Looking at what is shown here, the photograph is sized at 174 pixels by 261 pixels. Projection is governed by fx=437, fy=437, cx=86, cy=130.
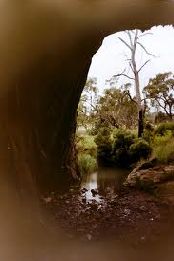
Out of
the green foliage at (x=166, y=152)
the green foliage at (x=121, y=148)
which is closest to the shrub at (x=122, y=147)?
the green foliage at (x=121, y=148)

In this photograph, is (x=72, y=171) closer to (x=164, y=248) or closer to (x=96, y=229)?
(x=96, y=229)

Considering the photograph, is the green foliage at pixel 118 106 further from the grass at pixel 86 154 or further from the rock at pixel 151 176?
the rock at pixel 151 176

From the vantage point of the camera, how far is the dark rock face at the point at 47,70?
21.7ft

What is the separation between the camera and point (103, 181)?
17.2 m

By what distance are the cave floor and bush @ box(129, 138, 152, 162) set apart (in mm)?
8138

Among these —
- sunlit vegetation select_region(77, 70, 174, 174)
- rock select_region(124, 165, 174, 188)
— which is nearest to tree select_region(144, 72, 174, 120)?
sunlit vegetation select_region(77, 70, 174, 174)

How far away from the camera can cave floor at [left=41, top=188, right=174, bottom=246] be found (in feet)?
26.5

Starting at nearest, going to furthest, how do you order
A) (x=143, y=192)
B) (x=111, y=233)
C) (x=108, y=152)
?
(x=111, y=233), (x=143, y=192), (x=108, y=152)

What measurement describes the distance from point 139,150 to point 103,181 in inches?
186

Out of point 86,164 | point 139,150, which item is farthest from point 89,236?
point 139,150

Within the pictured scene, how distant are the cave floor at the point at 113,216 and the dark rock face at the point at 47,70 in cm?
96
